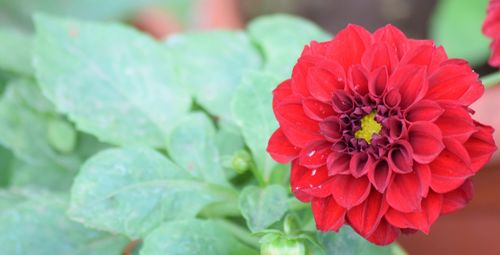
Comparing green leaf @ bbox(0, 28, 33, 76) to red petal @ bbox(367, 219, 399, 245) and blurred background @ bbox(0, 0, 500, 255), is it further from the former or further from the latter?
red petal @ bbox(367, 219, 399, 245)

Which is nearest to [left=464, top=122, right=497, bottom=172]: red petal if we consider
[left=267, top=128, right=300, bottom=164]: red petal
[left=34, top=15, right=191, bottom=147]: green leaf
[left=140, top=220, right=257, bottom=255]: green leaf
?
[left=267, top=128, right=300, bottom=164]: red petal

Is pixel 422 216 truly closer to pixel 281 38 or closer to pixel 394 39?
pixel 394 39

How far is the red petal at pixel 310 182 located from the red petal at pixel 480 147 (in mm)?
93

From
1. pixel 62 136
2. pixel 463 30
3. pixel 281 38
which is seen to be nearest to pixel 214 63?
pixel 281 38

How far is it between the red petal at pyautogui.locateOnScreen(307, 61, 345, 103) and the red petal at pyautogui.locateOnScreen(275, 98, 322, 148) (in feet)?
0.05

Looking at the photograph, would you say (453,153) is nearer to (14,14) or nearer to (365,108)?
(365,108)

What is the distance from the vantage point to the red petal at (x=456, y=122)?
1.42 ft

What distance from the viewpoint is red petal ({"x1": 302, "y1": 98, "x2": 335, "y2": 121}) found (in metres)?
0.46

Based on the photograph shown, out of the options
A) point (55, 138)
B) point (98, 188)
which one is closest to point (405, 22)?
point (55, 138)

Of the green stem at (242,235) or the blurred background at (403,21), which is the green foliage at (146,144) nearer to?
the green stem at (242,235)

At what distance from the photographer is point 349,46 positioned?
47cm

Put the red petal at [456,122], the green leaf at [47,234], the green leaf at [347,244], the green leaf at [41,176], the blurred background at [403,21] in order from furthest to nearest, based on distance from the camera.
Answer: the blurred background at [403,21] → the green leaf at [41,176] → the green leaf at [47,234] → the green leaf at [347,244] → the red petal at [456,122]

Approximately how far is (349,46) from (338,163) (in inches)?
3.1

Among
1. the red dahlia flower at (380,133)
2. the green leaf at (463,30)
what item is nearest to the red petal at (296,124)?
the red dahlia flower at (380,133)
